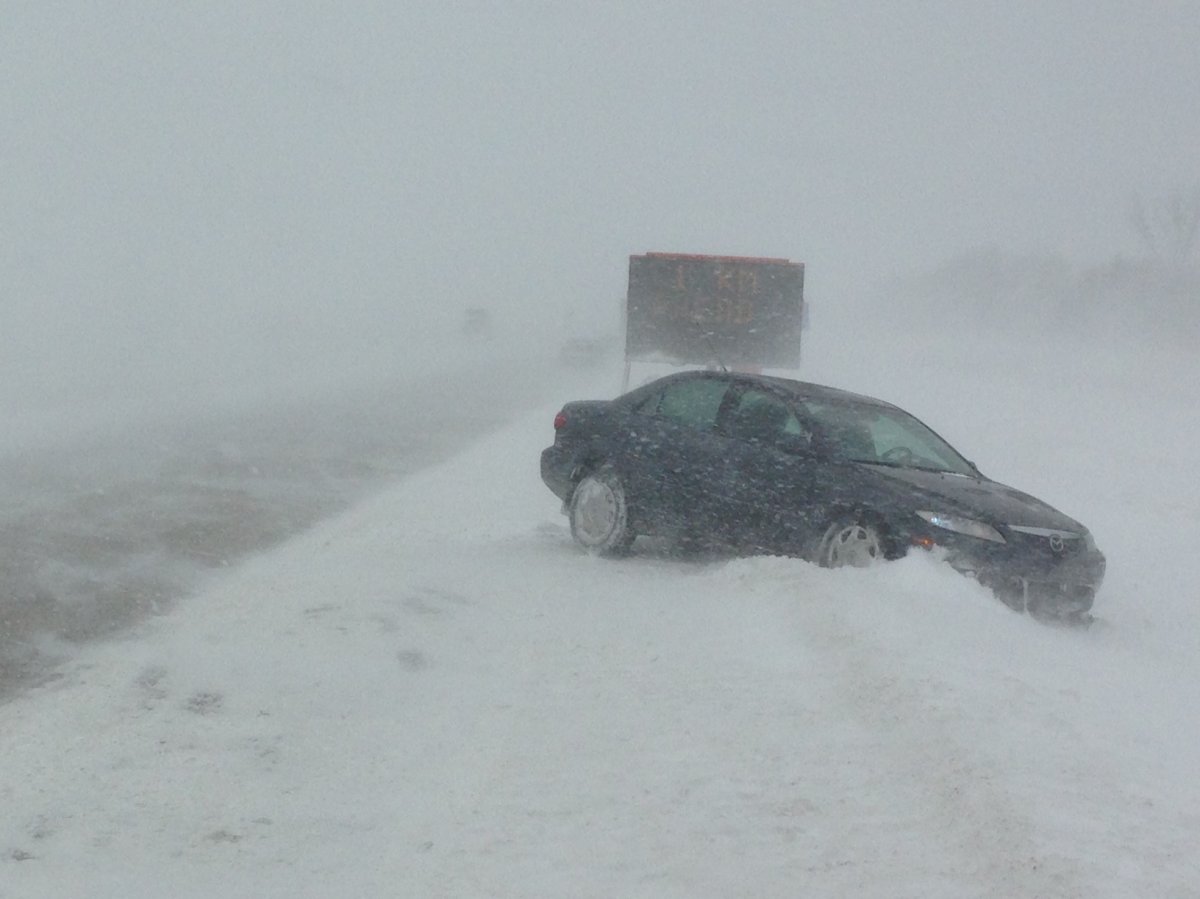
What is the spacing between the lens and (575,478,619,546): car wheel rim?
9.12 m

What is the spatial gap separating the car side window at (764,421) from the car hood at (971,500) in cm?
65

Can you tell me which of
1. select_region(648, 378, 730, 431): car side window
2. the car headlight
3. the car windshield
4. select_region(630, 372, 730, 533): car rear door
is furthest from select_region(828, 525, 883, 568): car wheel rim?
select_region(648, 378, 730, 431): car side window

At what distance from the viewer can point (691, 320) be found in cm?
2608

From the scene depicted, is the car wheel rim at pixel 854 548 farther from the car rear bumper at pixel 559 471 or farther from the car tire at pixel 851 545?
the car rear bumper at pixel 559 471

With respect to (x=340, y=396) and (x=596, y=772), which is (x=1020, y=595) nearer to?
(x=596, y=772)

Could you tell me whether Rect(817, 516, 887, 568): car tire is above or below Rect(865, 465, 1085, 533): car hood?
below

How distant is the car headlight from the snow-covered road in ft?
1.03

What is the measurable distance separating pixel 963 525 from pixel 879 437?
1.27 m

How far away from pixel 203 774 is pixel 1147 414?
117ft

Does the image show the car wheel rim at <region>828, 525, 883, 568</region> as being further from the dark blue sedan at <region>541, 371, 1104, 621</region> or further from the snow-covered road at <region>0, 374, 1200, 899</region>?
the snow-covered road at <region>0, 374, 1200, 899</region>

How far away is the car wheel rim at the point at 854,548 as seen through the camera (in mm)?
7691

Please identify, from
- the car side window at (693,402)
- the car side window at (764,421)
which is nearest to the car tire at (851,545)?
the car side window at (764,421)

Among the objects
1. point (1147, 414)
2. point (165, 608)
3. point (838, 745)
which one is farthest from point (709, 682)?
point (1147, 414)

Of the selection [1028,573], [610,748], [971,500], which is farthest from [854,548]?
[610,748]
